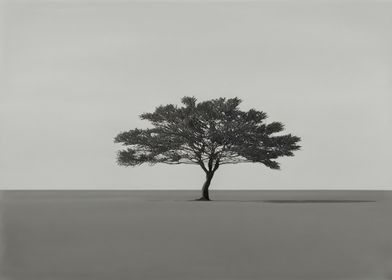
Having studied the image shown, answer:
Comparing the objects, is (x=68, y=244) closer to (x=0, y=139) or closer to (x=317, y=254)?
(x=0, y=139)

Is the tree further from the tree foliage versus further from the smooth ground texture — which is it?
the smooth ground texture

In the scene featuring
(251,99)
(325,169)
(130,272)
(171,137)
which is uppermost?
(251,99)

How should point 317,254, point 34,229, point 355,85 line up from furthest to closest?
point 355,85
point 34,229
point 317,254

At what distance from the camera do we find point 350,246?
14547 mm

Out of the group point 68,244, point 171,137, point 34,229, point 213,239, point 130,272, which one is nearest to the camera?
point 130,272

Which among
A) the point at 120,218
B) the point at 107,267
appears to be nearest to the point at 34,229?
the point at 120,218

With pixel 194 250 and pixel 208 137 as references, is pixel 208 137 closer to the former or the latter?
pixel 208 137

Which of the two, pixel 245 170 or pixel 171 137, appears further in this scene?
pixel 245 170

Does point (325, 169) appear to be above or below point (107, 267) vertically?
above

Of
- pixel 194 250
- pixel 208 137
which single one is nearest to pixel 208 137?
pixel 208 137

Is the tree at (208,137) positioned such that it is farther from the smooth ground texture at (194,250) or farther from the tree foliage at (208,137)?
the smooth ground texture at (194,250)

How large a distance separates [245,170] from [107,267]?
104 feet

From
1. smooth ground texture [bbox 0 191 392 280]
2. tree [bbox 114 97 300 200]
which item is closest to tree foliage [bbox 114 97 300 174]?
tree [bbox 114 97 300 200]

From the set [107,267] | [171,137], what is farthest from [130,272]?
[171,137]
